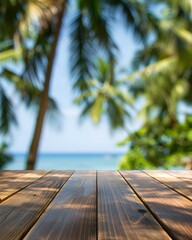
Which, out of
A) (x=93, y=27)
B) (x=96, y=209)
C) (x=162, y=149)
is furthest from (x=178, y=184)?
(x=162, y=149)

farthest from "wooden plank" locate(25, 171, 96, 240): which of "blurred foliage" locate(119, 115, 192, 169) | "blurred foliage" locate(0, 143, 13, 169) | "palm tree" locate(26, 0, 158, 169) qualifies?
"blurred foliage" locate(119, 115, 192, 169)

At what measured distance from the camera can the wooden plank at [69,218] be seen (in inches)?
35.5

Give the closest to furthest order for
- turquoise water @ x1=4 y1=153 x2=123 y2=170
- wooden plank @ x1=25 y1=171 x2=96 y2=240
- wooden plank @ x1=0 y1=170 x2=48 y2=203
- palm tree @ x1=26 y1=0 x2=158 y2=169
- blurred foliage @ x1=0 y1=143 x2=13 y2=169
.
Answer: wooden plank @ x1=25 y1=171 x2=96 y2=240
wooden plank @ x1=0 y1=170 x2=48 y2=203
palm tree @ x1=26 y1=0 x2=158 y2=169
blurred foliage @ x1=0 y1=143 x2=13 y2=169
turquoise water @ x1=4 y1=153 x2=123 y2=170

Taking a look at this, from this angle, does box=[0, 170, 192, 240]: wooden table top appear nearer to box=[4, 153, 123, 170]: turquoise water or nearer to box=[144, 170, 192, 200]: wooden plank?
box=[144, 170, 192, 200]: wooden plank

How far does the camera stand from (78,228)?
0.96m

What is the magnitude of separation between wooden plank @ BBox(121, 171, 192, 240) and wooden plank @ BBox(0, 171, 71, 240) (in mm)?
377

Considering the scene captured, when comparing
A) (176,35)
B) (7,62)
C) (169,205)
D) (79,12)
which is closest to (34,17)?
(79,12)

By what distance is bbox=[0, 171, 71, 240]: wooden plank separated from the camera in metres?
0.94

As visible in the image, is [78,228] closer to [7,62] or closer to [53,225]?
[53,225]

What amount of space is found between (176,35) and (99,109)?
16.5 feet

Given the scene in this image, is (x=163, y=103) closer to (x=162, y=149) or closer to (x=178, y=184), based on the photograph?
(x=162, y=149)

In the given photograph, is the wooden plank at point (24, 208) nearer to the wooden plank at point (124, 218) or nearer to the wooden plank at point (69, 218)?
the wooden plank at point (69, 218)

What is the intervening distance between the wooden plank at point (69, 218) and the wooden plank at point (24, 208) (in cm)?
3

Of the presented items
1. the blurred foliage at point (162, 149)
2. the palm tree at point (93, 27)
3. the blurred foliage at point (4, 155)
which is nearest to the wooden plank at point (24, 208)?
the palm tree at point (93, 27)
